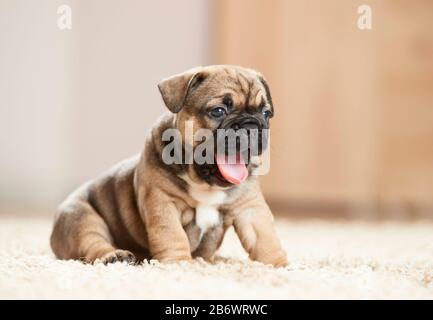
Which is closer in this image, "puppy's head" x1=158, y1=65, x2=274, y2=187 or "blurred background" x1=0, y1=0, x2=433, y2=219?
"puppy's head" x1=158, y1=65, x2=274, y2=187

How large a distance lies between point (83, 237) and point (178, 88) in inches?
17.0

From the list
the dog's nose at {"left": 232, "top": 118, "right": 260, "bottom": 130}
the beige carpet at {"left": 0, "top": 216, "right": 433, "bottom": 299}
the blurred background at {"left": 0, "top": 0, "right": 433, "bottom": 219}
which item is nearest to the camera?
the beige carpet at {"left": 0, "top": 216, "right": 433, "bottom": 299}

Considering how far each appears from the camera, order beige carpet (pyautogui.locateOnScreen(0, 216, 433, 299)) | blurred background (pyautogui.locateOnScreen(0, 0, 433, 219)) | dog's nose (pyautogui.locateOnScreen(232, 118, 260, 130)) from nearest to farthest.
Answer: beige carpet (pyautogui.locateOnScreen(0, 216, 433, 299))
dog's nose (pyautogui.locateOnScreen(232, 118, 260, 130))
blurred background (pyautogui.locateOnScreen(0, 0, 433, 219))

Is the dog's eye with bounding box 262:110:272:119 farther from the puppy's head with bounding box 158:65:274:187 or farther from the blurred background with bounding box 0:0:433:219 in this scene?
the blurred background with bounding box 0:0:433:219

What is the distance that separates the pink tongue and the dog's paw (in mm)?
292

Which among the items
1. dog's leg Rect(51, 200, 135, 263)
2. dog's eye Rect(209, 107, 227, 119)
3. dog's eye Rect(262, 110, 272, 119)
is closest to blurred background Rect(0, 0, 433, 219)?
dog's leg Rect(51, 200, 135, 263)

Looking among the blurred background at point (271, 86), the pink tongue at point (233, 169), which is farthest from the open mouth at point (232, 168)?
Result: the blurred background at point (271, 86)

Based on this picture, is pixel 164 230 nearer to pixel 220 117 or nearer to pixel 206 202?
pixel 206 202

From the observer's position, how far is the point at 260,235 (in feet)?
5.16

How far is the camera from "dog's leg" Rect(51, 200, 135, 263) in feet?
4.99

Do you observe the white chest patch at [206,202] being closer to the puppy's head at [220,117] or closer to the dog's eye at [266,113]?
the puppy's head at [220,117]

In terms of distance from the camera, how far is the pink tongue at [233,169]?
4.81ft

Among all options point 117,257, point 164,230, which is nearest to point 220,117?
point 164,230

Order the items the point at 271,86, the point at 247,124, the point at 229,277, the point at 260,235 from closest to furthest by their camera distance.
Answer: the point at 229,277
the point at 247,124
the point at 260,235
the point at 271,86
